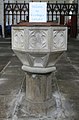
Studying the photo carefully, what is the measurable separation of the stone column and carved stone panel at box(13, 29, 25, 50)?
511 millimetres

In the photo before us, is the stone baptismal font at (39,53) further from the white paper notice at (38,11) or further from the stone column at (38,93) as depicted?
the white paper notice at (38,11)

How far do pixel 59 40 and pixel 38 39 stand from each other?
382mm

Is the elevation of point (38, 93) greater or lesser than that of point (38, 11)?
lesser

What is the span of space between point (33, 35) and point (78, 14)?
19882mm

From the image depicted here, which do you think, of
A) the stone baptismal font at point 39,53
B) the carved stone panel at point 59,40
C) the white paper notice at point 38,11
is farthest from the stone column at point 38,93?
the white paper notice at point 38,11

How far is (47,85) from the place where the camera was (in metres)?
4.68

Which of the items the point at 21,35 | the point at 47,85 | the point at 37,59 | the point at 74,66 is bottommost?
the point at 74,66

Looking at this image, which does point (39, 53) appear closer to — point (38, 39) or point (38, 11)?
point (38, 39)

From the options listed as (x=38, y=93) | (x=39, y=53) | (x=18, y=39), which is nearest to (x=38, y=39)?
(x=39, y=53)

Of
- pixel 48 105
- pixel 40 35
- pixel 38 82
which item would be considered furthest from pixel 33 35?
pixel 48 105

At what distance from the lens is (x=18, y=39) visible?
14.9ft

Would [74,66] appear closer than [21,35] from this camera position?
No

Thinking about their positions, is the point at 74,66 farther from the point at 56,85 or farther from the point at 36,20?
the point at 36,20

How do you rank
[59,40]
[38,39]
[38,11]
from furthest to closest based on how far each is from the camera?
[38,11] → [59,40] → [38,39]
